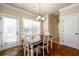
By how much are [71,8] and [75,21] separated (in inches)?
15.4

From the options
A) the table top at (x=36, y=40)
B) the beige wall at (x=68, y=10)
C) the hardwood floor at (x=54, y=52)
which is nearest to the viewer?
the hardwood floor at (x=54, y=52)

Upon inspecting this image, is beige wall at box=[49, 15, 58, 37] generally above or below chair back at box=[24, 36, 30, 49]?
above

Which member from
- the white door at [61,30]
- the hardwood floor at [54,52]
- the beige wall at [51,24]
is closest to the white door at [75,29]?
the hardwood floor at [54,52]

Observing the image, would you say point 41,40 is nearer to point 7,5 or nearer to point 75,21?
point 75,21

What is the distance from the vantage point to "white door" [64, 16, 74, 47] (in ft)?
6.46

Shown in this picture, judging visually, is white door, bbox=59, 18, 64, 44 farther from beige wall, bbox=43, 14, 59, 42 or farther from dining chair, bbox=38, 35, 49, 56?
dining chair, bbox=38, 35, 49, 56

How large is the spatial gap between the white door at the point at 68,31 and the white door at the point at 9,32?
4.80 ft

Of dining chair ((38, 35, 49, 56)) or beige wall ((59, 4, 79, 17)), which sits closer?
beige wall ((59, 4, 79, 17))

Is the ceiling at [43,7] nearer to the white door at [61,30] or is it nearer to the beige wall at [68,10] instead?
the beige wall at [68,10]

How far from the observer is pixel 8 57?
63.8 inches

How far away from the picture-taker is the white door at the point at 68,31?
6.46 feet

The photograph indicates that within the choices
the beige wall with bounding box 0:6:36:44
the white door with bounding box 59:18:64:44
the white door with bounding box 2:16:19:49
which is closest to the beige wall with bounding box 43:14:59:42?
the white door with bounding box 59:18:64:44

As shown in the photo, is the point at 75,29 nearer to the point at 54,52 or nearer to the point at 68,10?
the point at 68,10

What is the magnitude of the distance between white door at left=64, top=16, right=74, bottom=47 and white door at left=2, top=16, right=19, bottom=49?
146 centimetres
